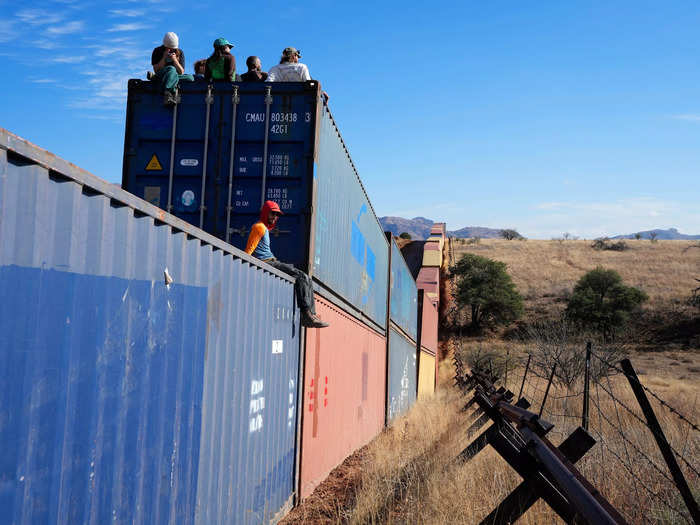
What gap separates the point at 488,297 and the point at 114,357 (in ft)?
170

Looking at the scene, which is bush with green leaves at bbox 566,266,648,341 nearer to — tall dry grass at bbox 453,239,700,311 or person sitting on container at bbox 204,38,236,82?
tall dry grass at bbox 453,239,700,311

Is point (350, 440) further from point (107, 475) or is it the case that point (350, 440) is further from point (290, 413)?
point (107, 475)

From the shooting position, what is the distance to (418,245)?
3997 cm

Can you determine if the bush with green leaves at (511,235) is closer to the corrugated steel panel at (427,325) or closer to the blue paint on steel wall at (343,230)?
the corrugated steel panel at (427,325)

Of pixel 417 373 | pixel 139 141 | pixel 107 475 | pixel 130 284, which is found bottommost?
pixel 417 373

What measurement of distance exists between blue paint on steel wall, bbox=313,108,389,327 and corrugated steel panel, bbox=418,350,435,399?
1097cm

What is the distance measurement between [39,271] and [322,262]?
6.01m

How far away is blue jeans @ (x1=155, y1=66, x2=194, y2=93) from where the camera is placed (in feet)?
26.5

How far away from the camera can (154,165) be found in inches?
320

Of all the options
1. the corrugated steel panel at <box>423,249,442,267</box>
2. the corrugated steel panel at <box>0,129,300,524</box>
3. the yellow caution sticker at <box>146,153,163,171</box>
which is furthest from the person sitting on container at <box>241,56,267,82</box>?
the corrugated steel panel at <box>423,249,442,267</box>

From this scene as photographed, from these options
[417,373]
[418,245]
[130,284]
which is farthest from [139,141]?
[418,245]

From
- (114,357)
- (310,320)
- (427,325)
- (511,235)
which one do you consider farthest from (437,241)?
(511,235)

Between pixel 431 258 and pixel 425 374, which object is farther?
pixel 431 258

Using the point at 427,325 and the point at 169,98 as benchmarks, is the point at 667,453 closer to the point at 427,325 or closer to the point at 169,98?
the point at 169,98
